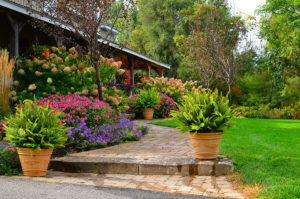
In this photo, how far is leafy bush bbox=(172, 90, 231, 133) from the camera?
4473mm

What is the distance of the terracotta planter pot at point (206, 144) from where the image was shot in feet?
14.8

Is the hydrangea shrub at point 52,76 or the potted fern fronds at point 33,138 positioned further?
the hydrangea shrub at point 52,76

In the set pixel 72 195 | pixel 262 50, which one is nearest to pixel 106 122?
pixel 72 195

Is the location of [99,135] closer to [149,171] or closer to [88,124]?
[88,124]

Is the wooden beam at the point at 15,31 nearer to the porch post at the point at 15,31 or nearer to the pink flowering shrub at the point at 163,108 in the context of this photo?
the porch post at the point at 15,31

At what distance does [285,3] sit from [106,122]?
13.8 metres

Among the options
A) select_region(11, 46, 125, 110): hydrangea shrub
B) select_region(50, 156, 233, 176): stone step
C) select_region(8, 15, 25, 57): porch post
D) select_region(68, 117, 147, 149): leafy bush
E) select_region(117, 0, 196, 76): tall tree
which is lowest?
select_region(50, 156, 233, 176): stone step

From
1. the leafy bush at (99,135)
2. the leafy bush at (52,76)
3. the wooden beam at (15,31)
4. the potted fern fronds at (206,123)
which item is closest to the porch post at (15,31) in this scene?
the wooden beam at (15,31)

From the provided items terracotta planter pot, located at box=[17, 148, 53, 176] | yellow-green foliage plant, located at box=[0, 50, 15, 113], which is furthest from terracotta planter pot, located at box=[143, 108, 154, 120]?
terracotta planter pot, located at box=[17, 148, 53, 176]

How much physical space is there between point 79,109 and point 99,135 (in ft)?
2.40

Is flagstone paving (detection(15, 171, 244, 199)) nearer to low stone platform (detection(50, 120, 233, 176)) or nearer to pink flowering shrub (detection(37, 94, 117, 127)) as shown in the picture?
low stone platform (detection(50, 120, 233, 176))

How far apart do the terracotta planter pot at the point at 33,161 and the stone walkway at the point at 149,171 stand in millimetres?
211

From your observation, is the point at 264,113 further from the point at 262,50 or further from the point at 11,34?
the point at 11,34

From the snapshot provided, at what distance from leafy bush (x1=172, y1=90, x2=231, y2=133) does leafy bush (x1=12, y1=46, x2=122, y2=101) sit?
3.78 metres
